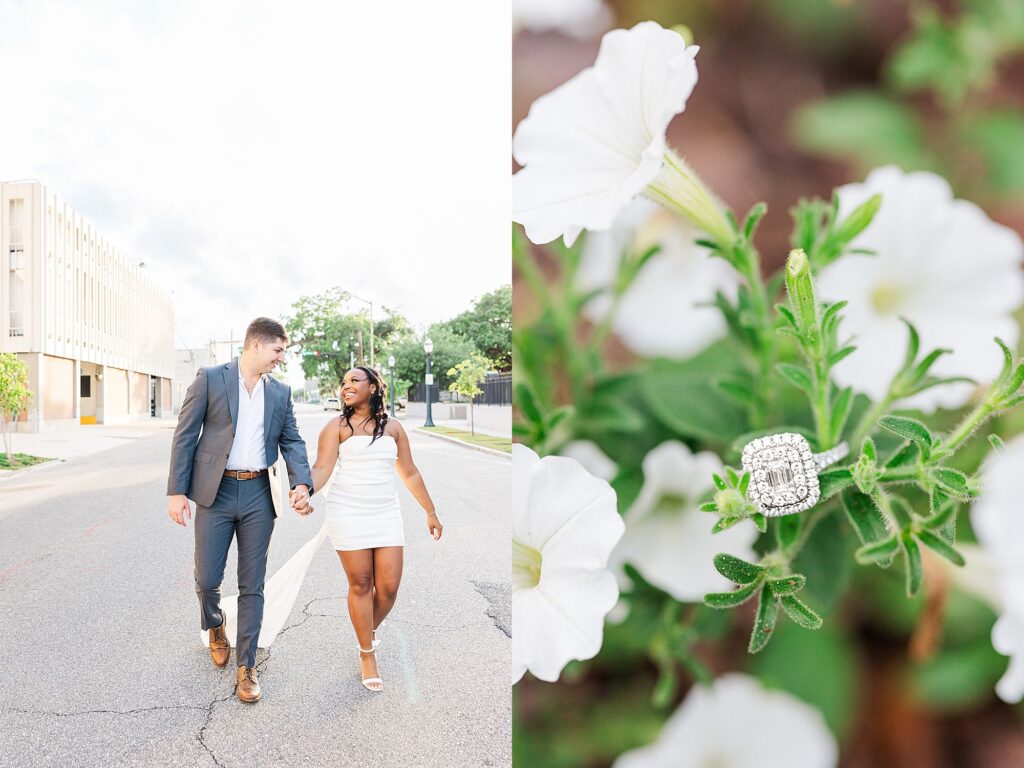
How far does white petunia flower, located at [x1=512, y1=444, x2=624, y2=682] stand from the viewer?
0.38m

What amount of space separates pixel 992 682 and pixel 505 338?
16932mm

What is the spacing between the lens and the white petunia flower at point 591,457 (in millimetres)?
380

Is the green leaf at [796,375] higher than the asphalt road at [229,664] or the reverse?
higher

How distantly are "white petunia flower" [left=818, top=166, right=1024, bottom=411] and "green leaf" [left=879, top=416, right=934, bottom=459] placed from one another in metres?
0.05

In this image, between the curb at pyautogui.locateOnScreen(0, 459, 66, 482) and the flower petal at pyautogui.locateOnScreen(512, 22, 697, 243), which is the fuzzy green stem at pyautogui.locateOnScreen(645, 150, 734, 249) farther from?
the curb at pyautogui.locateOnScreen(0, 459, 66, 482)

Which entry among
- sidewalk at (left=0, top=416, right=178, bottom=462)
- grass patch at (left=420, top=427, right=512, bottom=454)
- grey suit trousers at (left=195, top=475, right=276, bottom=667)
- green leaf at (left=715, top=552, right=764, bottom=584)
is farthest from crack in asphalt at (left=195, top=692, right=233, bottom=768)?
sidewalk at (left=0, top=416, right=178, bottom=462)

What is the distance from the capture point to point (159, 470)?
751cm

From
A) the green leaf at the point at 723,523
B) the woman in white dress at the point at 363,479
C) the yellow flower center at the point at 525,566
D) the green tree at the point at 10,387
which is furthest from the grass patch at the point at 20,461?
the green leaf at the point at 723,523

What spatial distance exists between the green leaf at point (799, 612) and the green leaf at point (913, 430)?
10cm

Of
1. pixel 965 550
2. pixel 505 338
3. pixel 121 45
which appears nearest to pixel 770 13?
pixel 965 550

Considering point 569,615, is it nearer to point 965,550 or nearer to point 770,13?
point 965,550

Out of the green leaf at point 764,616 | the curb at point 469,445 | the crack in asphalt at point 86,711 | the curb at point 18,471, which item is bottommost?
the crack in asphalt at point 86,711

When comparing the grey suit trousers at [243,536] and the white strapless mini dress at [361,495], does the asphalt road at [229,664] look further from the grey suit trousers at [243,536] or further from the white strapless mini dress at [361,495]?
the white strapless mini dress at [361,495]

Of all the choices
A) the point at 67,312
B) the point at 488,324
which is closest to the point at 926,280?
the point at 488,324
